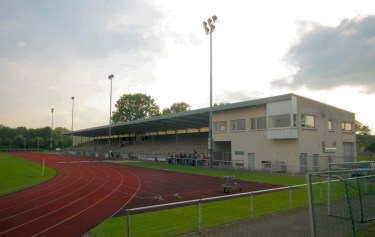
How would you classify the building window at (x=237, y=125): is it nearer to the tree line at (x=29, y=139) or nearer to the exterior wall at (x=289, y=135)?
the exterior wall at (x=289, y=135)

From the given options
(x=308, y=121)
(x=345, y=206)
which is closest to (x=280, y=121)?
(x=308, y=121)

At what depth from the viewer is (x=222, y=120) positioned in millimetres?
40344

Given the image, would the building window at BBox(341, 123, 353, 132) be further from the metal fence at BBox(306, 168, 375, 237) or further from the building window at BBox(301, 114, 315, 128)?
the metal fence at BBox(306, 168, 375, 237)

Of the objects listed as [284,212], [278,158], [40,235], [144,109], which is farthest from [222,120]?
[144,109]

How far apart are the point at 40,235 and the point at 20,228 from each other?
154 centimetres

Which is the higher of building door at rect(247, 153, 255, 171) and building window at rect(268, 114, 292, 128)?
building window at rect(268, 114, 292, 128)

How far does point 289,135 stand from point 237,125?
25.8ft

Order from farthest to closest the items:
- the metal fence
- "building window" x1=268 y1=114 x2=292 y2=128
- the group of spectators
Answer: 1. the group of spectators
2. "building window" x1=268 y1=114 x2=292 y2=128
3. the metal fence

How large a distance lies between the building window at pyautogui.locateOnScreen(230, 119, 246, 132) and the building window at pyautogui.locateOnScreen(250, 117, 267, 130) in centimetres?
121

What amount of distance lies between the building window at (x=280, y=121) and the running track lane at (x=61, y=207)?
1582cm

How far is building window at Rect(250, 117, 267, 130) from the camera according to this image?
3453 centimetres

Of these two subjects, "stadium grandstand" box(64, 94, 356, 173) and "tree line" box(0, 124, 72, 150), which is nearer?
"stadium grandstand" box(64, 94, 356, 173)

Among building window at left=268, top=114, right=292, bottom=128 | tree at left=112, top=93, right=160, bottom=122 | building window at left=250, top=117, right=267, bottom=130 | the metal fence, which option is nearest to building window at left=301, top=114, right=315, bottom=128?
building window at left=268, top=114, right=292, bottom=128

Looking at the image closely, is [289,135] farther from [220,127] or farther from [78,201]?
[78,201]
